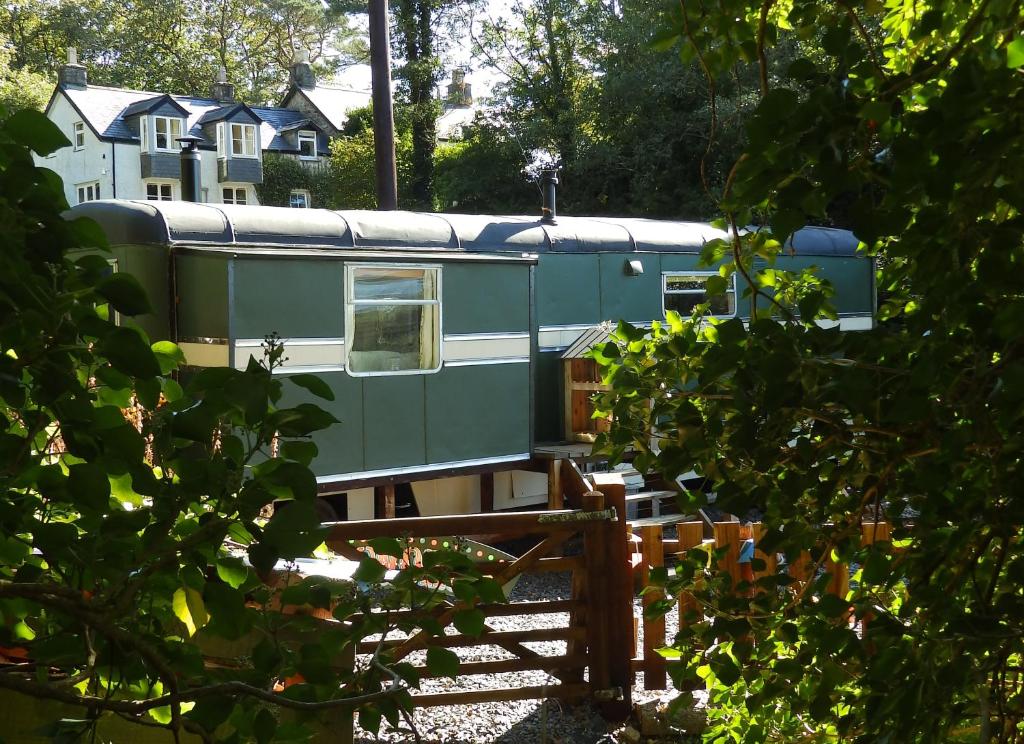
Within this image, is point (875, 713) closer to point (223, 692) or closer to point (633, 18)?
point (223, 692)

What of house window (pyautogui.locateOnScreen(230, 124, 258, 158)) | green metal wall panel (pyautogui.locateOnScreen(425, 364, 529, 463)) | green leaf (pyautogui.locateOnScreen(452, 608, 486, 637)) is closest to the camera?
green leaf (pyautogui.locateOnScreen(452, 608, 486, 637))

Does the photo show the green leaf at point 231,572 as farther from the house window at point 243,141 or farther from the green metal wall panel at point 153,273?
the house window at point 243,141

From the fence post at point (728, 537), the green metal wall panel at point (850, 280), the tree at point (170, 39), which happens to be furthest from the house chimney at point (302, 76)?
the fence post at point (728, 537)

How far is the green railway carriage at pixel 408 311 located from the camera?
8.30 m

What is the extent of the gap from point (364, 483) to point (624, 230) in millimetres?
4101

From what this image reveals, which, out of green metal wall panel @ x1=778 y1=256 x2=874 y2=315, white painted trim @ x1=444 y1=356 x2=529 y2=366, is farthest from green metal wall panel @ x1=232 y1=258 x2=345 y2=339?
green metal wall panel @ x1=778 y1=256 x2=874 y2=315

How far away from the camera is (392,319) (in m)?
9.20

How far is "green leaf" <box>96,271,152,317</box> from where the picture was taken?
1009 millimetres

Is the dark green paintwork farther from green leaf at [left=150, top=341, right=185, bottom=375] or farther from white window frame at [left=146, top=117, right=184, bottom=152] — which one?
white window frame at [left=146, top=117, right=184, bottom=152]

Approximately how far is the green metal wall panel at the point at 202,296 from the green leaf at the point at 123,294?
23.7 ft

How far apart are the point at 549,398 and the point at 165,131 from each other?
1009 inches

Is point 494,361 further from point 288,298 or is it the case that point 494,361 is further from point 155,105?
point 155,105

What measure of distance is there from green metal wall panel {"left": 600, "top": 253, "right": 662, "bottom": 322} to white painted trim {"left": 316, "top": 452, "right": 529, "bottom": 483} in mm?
2005

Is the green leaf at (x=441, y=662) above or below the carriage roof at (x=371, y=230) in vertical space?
below
